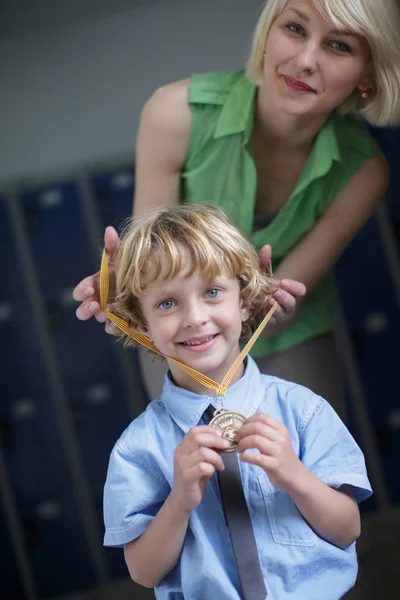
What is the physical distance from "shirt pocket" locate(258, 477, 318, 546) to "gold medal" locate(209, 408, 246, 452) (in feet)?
0.35

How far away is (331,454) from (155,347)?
249 millimetres

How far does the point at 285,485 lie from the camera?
3.09ft

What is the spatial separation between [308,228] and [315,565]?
0.53m

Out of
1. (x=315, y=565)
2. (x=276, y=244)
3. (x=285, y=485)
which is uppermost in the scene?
(x=276, y=244)

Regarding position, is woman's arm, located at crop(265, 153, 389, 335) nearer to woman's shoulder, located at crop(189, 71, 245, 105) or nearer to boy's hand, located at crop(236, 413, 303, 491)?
woman's shoulder, located at crop(189, 71, 245, 105)

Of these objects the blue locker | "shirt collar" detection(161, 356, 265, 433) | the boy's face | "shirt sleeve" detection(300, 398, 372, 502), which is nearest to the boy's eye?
the boy's face

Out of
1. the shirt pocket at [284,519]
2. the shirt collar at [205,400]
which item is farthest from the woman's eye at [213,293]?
the shirt pocket at [284,519]

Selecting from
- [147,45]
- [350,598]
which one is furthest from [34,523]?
[147,45]

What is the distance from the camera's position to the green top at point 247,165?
1.28 metres

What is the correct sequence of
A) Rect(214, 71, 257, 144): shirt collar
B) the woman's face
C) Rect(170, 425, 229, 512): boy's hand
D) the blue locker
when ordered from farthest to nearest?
the blue locker
Rect(214, 71, 257, 144): shirt collar
the woman's face
Rect(170, 425, 229, 512): boy's hand

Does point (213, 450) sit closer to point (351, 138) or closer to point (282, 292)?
point (282, 292)

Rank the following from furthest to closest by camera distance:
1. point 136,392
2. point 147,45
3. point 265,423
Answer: point 136,392, point 147,45, point 265,423

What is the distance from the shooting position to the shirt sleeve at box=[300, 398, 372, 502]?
39.6 inches

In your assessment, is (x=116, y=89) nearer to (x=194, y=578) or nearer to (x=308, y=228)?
(x=308, y=228)
